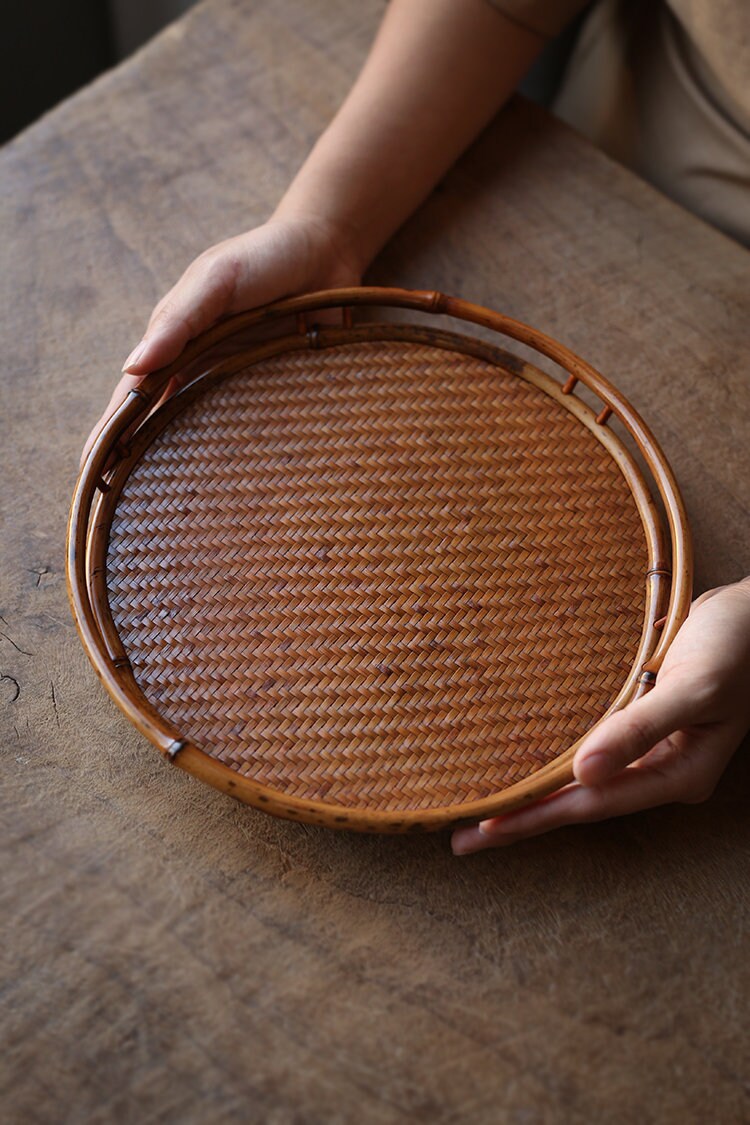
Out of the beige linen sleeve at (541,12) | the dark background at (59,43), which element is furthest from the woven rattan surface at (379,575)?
the dark background at (59,43)

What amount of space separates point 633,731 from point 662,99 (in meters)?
0.75

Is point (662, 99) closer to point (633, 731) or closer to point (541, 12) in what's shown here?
point (541, 12)

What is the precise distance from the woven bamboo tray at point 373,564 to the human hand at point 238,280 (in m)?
0.02

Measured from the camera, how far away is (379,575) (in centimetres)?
73

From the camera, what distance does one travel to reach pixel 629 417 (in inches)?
30.0

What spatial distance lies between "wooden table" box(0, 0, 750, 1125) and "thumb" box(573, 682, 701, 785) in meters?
0.11

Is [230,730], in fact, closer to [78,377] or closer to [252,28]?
[78,377]

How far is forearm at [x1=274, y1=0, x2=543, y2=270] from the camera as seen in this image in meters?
0.91

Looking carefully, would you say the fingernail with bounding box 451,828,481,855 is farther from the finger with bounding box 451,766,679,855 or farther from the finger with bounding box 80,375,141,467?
the finger with bounding box 80,375,141,467

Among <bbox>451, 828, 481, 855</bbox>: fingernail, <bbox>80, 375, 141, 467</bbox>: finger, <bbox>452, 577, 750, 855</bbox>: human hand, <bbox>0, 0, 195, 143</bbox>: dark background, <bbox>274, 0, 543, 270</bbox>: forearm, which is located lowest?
<bbox>0, 0, 195, 143</bbox>: dark background

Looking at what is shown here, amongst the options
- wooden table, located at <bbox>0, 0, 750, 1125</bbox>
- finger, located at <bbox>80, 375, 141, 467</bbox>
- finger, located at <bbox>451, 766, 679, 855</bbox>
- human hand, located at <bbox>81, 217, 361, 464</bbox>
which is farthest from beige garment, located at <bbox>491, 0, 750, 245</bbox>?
finger, located at <bbox>451, 766, 679, 855</bbox>

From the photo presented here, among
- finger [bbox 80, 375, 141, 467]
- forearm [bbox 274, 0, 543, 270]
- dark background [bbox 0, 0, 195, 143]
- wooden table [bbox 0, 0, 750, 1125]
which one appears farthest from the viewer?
dark background [bbox 0, 0, 195, 143]

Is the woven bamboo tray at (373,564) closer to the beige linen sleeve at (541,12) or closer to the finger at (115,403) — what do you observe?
→ the finger at (115,403)

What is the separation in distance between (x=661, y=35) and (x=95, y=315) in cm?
65
